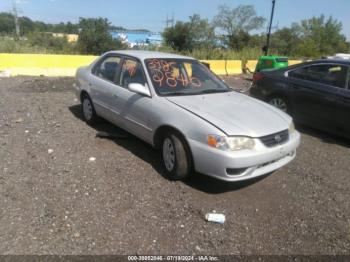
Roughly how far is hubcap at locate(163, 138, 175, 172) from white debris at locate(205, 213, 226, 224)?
33.8 inches

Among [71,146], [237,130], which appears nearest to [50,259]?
[237,130]

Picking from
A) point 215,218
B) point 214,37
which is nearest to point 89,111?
point 215,218

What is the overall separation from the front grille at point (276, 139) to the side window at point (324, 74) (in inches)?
104

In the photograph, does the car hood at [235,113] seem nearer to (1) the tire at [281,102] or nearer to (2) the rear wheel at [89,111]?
(2) the rear wheel at [89,111]

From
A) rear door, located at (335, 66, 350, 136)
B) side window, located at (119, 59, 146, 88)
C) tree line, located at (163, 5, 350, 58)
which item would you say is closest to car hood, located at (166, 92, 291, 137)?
side window, located at (119, 59, 146, 88)

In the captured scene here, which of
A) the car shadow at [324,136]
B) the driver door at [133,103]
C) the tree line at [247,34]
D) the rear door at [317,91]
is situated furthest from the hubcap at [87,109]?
the tree line at [247,34]

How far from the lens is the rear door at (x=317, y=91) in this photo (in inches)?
239

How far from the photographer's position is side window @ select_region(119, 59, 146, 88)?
4.87 metres

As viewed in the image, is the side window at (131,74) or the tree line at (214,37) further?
the tree line at (214,37)

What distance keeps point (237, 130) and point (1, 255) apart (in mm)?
2583

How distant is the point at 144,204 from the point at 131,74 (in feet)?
7.20

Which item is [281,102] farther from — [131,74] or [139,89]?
[139,89]

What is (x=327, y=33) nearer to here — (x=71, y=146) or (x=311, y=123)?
(x=311, y=123)

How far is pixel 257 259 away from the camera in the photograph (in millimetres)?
2973
